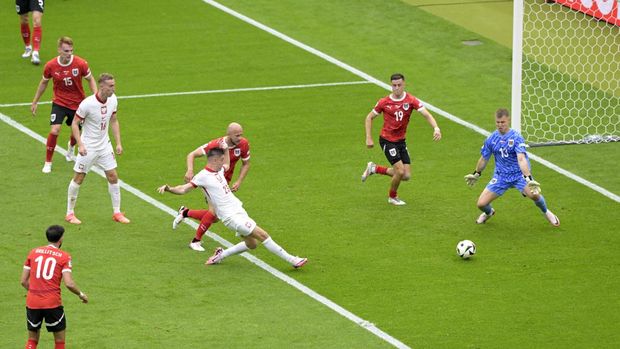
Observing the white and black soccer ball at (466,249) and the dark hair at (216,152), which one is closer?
the dark hair at (216,152)

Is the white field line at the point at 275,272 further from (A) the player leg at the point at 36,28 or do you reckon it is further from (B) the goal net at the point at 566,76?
(B) the goal net at the point at 566,76

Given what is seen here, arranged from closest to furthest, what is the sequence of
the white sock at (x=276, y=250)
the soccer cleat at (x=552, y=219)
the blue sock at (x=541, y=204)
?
1. the white sock at (x=276, y=250)
2. the blue sock at (x=541, y=204)
3. the soccer cleat at (x=552, y=219)

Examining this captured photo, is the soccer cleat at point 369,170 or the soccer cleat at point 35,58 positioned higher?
the soccer cleat at point 369,170

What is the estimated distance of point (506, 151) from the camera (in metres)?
19.0

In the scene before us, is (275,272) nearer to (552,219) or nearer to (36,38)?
(552,219)

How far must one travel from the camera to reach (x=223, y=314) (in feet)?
53.1

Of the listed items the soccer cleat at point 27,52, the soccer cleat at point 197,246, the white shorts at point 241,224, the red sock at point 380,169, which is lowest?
the soccer cleat at point 27,52

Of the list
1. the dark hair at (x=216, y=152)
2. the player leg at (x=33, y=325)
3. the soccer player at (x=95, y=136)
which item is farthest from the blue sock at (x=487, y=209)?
the player leg at (x=33, y=325)

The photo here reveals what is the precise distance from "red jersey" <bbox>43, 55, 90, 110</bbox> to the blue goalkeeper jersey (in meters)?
6.69

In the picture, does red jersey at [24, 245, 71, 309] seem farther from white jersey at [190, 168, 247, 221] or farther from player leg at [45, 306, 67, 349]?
white jersey at [190, 168, 247, 221]

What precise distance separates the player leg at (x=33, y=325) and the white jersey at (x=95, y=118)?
5038 mm

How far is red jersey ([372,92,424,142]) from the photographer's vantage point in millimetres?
20141

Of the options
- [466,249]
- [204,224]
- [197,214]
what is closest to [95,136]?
[197,214]

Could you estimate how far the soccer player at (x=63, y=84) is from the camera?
20.8 metres
